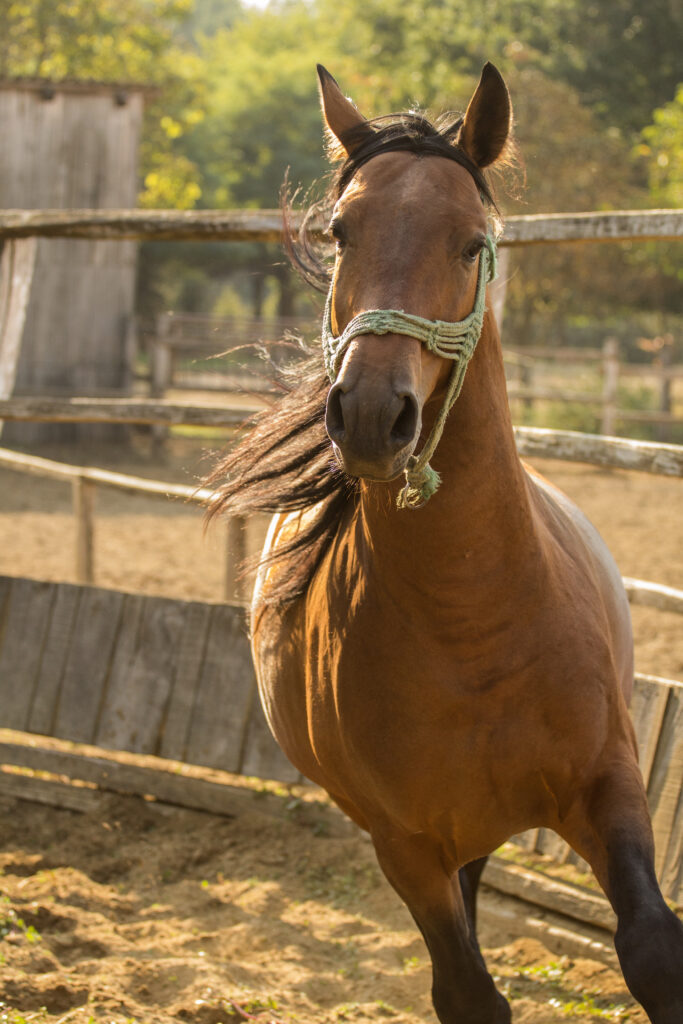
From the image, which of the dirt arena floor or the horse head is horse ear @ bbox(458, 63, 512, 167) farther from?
the dirt arena floor

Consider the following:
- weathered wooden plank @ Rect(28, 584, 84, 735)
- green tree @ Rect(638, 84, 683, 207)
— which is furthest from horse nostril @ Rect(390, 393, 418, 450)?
green tree @ Rect(638, 84, 683, 207)

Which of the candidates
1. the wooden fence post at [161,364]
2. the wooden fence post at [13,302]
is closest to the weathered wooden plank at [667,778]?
the wooden fence post at [13,302]

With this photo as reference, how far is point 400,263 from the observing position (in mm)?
1761

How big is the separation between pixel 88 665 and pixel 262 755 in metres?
0.89

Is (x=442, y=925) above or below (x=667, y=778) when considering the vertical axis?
below

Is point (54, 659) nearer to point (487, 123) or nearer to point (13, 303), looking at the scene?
point (13, 303)

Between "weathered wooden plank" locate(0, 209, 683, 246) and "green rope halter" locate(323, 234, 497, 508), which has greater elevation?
"weathered wooden plank" locate(0, 209, 683, 246)

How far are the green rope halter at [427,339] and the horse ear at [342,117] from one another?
1.13ft

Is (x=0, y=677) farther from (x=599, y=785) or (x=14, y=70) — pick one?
(x=14, y=70)

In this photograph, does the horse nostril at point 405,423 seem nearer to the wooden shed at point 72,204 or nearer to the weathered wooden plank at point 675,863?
the weathered wooden plank at point 675,863

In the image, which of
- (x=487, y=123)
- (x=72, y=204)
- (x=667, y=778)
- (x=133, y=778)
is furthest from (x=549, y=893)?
(x=72, y=204)

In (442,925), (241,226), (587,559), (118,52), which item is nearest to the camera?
(442,925)

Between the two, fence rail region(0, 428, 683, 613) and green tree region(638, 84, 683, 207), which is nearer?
fence rail region(0, 428, 683, 613)

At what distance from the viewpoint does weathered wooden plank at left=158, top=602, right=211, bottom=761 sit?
4.31 metres
